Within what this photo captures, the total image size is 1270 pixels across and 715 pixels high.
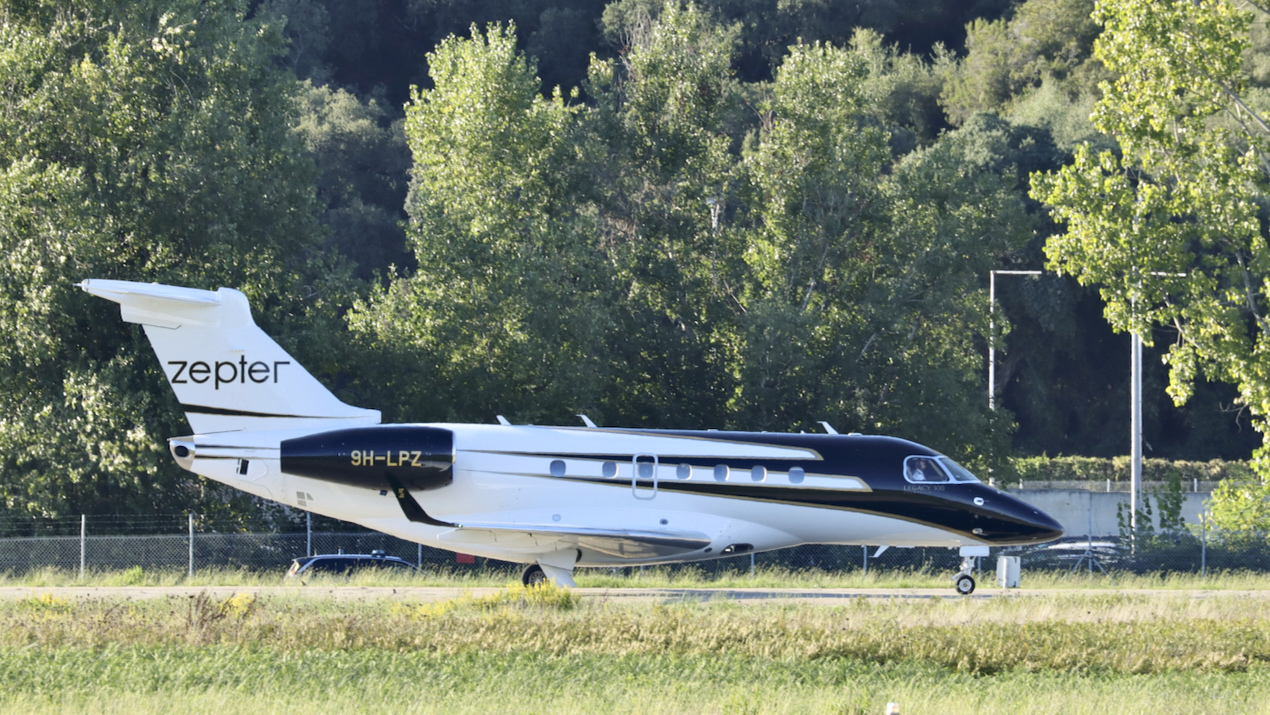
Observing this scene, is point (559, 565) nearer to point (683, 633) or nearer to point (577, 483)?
point (577, 483)

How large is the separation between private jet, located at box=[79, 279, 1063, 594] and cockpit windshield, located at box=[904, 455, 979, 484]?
0.03 metres

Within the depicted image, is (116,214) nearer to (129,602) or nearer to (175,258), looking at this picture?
(175,258)

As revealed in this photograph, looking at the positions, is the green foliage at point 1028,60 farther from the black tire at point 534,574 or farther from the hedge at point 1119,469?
the black tire at point 534,574

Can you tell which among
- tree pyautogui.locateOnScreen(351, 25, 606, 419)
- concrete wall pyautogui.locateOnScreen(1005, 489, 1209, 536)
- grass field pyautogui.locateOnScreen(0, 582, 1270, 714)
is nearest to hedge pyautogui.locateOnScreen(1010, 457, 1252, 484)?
concrete wall pyautogui.locateOnScreen(1005, 489, 1209, 536)

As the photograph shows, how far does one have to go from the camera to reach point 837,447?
24.6 m

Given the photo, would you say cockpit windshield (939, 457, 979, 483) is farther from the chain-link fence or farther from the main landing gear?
the main landing gear

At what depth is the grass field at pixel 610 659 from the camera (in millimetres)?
13578

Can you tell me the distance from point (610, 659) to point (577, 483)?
8.24m

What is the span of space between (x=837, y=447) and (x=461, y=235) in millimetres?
14447

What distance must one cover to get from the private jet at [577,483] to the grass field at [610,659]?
12.5 ft

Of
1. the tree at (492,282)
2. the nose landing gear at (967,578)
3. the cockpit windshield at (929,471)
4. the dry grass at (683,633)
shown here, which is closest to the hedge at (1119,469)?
the tree at (492,282)

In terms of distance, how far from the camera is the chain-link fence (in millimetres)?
28531

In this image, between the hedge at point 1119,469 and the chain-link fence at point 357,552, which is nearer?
the chain-link fence at point 357,552

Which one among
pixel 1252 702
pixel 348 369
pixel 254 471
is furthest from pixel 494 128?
pixel 1252 702
